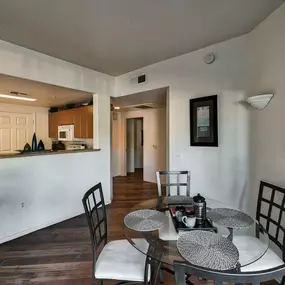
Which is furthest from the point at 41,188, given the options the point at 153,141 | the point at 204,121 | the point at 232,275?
the point at 153,141

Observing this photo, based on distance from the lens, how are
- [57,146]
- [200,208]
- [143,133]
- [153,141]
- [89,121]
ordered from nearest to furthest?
[200,208]
[89,121]
[57,146]
[153,141]
[143,133]

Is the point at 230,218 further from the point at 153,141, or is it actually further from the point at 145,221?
the point at 153,141

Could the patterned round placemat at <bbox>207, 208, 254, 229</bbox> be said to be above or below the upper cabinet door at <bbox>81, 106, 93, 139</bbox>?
below

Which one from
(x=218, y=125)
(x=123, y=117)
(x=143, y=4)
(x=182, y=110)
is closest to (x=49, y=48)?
(x=143, y=4)

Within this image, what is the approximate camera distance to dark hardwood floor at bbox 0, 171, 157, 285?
1963 mm

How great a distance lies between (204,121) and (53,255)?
2.57 metres

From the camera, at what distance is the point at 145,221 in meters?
1.65

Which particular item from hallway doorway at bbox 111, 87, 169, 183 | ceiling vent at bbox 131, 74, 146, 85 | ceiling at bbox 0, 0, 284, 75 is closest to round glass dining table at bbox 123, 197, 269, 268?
ceiling at bbox 0, 0, 284, 75

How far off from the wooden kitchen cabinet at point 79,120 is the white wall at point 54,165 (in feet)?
1.83

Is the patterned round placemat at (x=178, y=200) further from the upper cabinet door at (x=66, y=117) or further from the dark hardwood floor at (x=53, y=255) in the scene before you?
the upper cabinet door at (x=66, y=117)

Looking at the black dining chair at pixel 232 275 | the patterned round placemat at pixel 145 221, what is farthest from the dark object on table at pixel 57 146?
the black dining chair at pixel 232 275

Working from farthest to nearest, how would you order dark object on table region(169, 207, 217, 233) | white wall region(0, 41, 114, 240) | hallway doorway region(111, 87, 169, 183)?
hallway doorway region(111, 87, 169, 183) < white wall region(0, 41, 114, 240) < dark object on table region(169, 207, 217, 233)

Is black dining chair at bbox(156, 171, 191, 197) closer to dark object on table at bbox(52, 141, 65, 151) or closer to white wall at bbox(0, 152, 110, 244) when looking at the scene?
white wall at bbox(0, 152, 110, 244)

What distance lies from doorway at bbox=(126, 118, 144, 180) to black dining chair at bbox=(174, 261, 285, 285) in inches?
263
